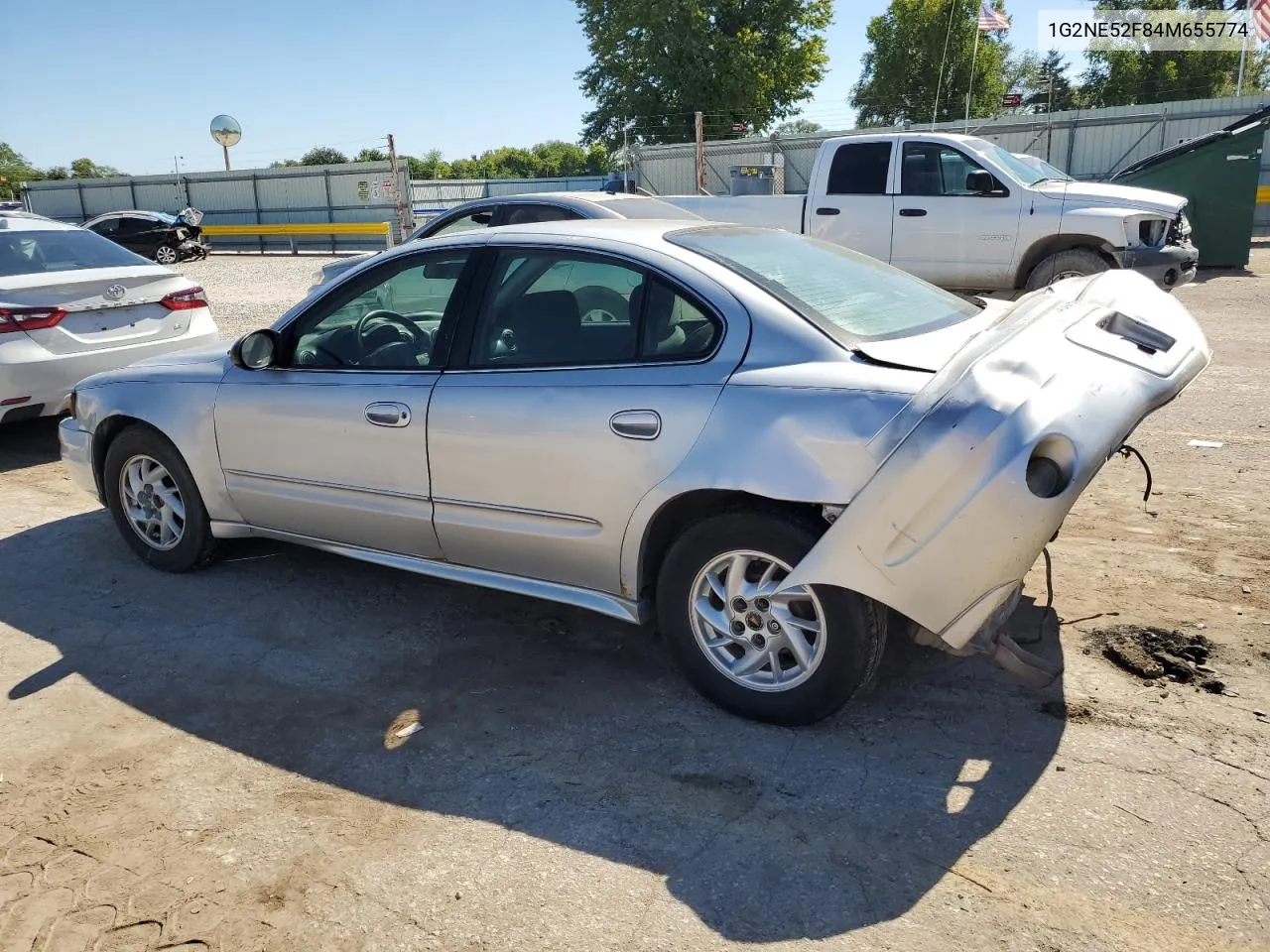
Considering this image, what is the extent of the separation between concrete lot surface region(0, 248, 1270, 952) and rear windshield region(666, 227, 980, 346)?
1.24 m

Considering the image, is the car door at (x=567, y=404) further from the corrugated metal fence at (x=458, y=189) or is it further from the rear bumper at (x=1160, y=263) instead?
the corrugated metal fence at (x=458, y=189)

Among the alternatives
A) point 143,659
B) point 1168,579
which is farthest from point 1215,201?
point 143,659

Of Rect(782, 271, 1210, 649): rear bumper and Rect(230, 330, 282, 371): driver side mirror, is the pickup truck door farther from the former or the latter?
Rect(782, 271, 1210, 649): rear bumper

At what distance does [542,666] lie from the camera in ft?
12.7

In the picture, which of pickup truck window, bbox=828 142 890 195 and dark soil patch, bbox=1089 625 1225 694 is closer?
dark soil patch, bbox=1089 625 1225 694

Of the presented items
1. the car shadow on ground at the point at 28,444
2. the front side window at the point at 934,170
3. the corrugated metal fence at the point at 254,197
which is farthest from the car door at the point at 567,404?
the corrugated metal fence at the point at 254,197

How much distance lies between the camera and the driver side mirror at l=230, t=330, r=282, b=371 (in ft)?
14.2

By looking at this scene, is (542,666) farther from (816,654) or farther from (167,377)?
(167,377)

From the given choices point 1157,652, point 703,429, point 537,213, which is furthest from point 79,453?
point 1157,652

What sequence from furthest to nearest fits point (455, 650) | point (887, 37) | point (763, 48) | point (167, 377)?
point (887, 37) → point (763, 48) → point (167, 377) → point (455, 650)

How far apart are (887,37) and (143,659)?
6178 centimetres

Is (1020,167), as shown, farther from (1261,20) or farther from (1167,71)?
(1167,71)

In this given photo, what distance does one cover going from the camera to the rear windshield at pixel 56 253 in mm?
7199

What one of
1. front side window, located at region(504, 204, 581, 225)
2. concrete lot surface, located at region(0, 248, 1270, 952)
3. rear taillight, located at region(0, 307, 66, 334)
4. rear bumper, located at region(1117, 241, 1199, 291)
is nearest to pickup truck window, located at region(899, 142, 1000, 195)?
rear bumper, located at region(1117, 241, 1199, 291)
